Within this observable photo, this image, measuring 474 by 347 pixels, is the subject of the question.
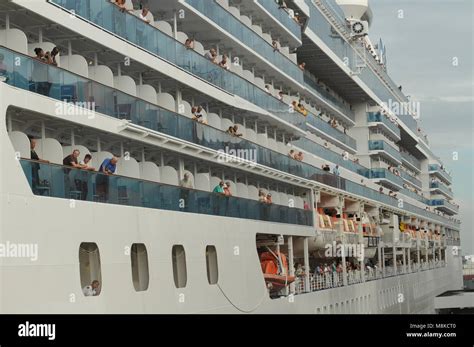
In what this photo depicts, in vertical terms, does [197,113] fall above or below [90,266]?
above

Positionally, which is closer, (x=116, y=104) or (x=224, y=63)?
(x=116, y=104)

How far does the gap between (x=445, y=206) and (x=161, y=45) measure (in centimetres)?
7499

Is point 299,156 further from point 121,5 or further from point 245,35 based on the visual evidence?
point 121,5

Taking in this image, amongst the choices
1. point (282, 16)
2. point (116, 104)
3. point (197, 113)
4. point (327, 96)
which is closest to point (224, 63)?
point (197, 113)

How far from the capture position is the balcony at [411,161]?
3174 inches

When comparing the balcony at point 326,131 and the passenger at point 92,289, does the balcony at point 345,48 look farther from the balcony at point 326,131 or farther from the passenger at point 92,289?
the passenger at point 92,289

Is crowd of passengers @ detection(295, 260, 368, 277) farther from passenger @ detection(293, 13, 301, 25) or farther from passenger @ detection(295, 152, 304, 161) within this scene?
passenger @ detection(293, 13, 301, 25)

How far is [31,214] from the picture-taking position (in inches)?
627

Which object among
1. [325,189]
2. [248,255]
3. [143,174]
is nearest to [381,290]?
[325,189]

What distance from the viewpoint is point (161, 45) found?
78.2ft

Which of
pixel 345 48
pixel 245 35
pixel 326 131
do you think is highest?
pixel 345 48

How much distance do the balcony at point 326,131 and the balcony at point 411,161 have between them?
812 inches
